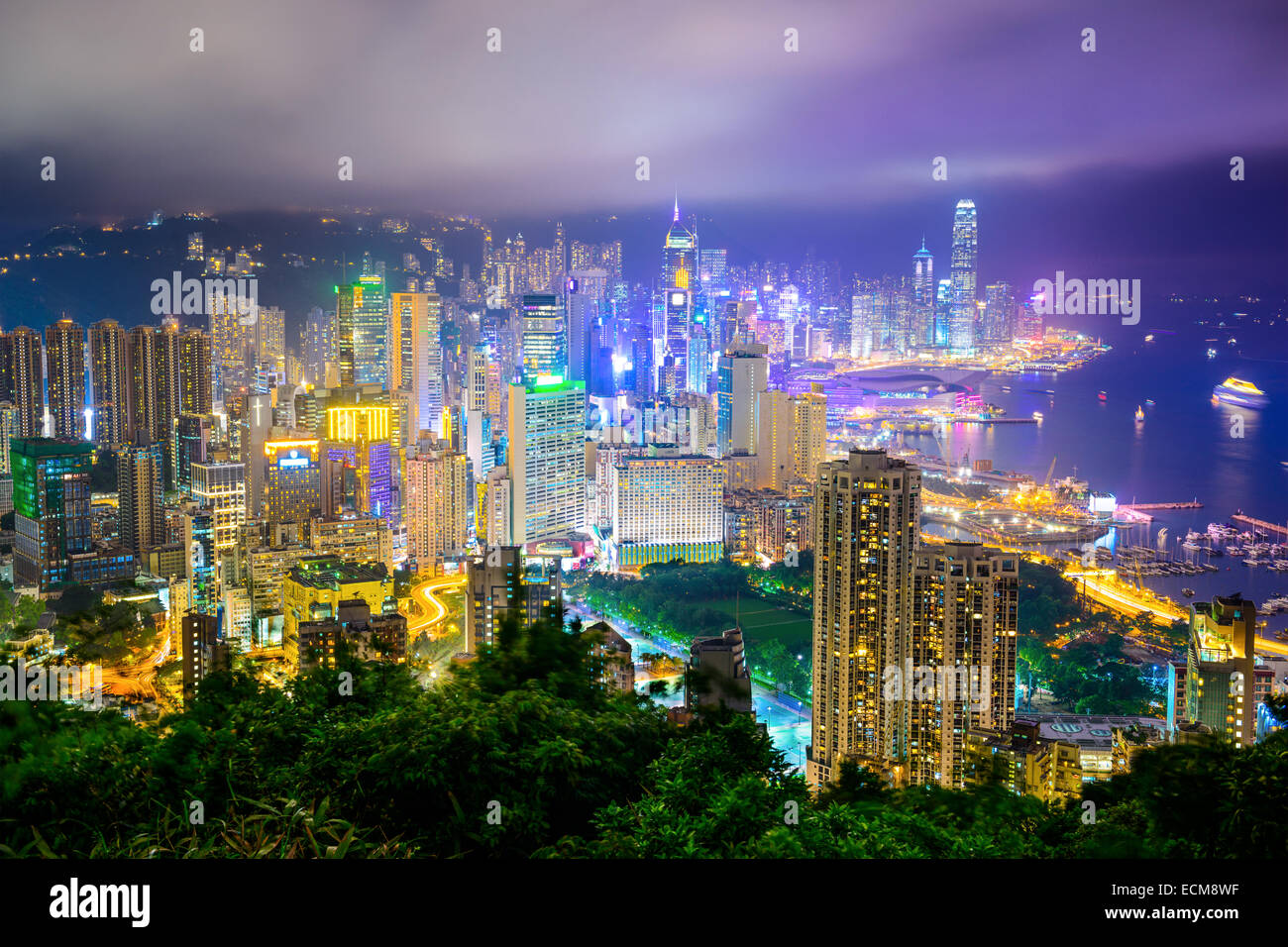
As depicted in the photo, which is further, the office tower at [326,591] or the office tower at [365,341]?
the office tower at [365,341]

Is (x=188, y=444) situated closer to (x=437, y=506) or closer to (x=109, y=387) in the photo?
(x=109, y=387)

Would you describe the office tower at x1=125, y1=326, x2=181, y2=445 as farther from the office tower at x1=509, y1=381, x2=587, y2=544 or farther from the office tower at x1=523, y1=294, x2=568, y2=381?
the office tower at x1=523, y1=294, x2=568, y2=381

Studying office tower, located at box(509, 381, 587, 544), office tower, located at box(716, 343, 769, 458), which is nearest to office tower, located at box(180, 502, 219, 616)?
office tower, located at box(509, 381, 587, 544)

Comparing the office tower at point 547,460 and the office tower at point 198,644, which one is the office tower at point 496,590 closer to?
the office tower at point 198,644

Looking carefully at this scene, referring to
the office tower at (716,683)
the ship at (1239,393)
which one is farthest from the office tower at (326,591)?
the ship at (1239,393)

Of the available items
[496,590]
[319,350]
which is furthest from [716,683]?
[319,350]
